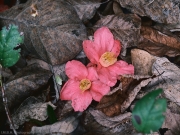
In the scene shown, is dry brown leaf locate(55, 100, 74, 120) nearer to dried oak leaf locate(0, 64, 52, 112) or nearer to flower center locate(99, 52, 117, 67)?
dried oak leaf locate(0, 64, 52, 112)

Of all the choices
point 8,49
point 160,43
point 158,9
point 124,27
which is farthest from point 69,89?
point 158,9

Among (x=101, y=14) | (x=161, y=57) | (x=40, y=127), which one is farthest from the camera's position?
(x=101, y=14)

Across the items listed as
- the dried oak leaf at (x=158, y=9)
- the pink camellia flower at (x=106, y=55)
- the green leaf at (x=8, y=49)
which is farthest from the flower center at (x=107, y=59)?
the green leaf at (x=8, y=49)

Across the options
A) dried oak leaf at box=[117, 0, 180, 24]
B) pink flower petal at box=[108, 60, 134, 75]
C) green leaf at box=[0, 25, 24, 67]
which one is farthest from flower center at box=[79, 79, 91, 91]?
dried oak leaf at box=[117, 0, 180, 24]

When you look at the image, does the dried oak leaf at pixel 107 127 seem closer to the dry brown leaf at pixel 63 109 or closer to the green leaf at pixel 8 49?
the dry brown leaf at pixel 63 109

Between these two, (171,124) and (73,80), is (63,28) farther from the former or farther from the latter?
(171,124)

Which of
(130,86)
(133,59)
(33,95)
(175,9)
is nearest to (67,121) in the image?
(33,95)
